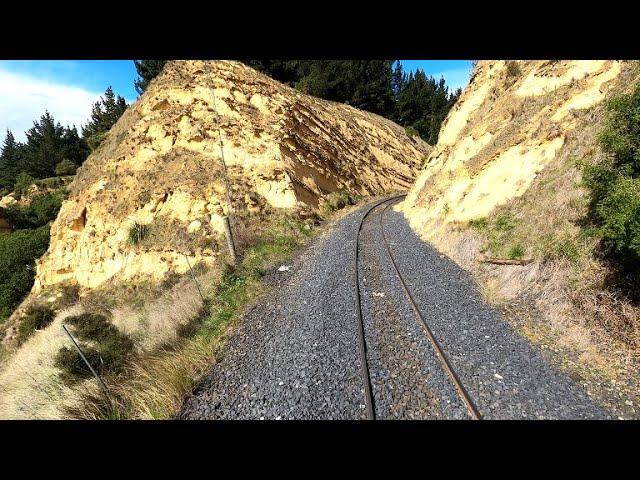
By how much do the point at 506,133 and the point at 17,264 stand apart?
41.4m

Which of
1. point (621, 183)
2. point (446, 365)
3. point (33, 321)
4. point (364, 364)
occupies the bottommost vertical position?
point (446, 365)

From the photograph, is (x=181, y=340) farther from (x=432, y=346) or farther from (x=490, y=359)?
(x=490, y=359)

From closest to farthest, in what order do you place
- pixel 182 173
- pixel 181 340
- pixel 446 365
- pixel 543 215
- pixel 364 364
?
pixel 446 365
pixel 364 364
pixel 181 340
pixel 543 215
pixel 182 173

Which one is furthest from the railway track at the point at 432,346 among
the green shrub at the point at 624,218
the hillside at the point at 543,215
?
the green shrub at the point at 624,218

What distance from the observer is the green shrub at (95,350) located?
19.0 feet

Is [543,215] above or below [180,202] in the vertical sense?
below

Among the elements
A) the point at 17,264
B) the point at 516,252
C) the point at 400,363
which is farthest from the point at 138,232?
the point at 17,264

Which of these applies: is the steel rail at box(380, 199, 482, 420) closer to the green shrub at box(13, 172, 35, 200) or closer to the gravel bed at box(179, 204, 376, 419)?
the gravel bed at box(179, 204, 376, 419)

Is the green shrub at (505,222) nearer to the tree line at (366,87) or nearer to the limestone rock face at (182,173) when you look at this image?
the limestone rock face at (182,173)

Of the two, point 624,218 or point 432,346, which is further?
point 432,346

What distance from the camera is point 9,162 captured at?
67.9 meters

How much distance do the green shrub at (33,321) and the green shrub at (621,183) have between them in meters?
22.9
